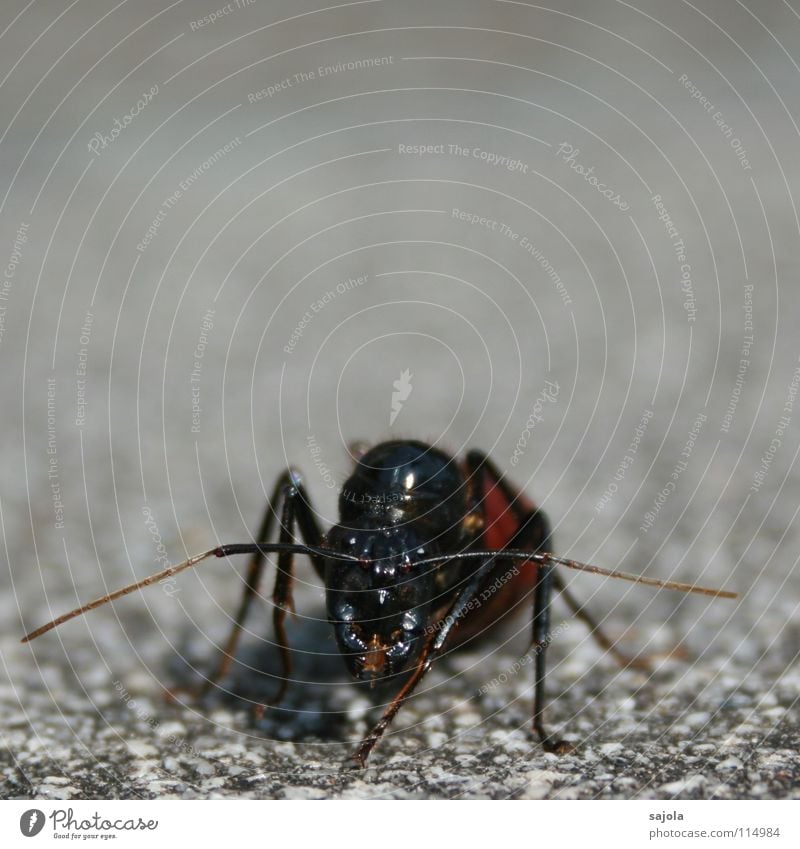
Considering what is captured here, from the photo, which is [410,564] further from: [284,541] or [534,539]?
[284,541]

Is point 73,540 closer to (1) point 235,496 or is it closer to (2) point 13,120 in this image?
(1) point 235,496

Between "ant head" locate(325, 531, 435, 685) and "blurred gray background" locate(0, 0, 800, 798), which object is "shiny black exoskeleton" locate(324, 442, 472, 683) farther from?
"blurred gray background" locate(0, 0, 800, 798)

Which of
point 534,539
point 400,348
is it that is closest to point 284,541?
point 534,539

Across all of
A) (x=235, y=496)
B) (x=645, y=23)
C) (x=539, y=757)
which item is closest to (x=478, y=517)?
(x=539, y=757)

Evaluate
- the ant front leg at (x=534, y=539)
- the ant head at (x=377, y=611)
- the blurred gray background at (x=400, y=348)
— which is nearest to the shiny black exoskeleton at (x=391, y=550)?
the ant head at (x=377, y=611)
